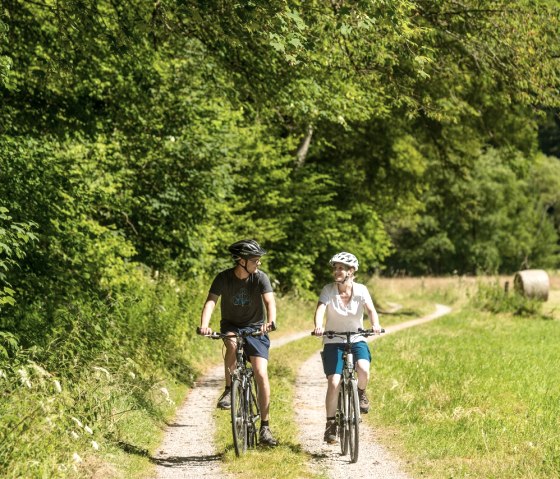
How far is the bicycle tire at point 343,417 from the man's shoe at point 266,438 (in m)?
0.68

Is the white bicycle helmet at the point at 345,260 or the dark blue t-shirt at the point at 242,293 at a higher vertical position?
the white bicycle helmet at the point at 345,260

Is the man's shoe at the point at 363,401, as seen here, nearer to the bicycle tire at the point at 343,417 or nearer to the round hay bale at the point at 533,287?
the bicycle tire at the point at 343,417

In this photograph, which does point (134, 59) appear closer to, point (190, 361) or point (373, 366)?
point (190, 361)

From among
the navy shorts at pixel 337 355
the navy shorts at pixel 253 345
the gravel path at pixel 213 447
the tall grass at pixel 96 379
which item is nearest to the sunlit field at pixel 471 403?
the gravel path at pixel 213 447

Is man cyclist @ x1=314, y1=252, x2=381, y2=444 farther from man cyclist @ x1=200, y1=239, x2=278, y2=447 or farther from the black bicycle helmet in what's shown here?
the black bicycle helmet

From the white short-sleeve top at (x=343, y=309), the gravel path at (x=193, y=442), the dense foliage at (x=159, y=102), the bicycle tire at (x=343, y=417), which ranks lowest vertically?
the gravel path at (x=193, y=442)

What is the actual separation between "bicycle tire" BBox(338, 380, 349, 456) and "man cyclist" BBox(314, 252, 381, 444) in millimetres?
62

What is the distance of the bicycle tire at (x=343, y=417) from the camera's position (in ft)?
28.2

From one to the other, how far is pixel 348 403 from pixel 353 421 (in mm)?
240

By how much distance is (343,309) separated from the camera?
Result: 888 centimetres

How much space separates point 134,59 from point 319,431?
638 cm

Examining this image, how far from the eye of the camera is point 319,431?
33.6 feet

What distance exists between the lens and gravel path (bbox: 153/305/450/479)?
8133mm

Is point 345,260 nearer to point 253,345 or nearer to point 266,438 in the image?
point 253,345
